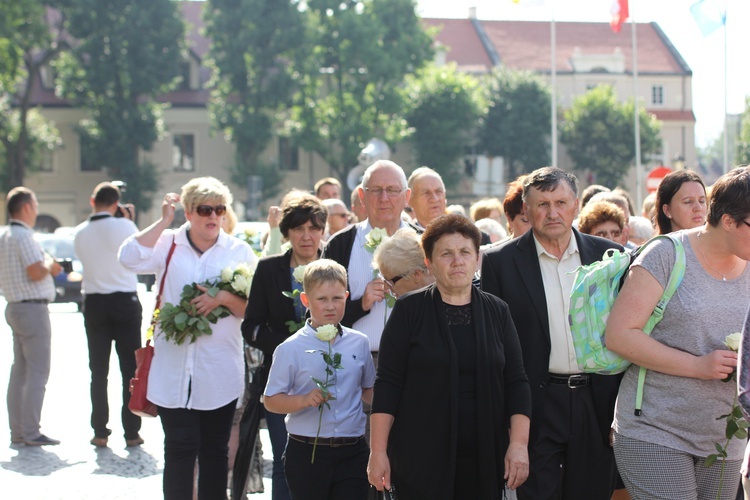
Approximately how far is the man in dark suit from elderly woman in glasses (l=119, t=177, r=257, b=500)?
2118 mm

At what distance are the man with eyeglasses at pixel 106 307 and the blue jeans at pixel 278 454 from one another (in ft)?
11.3

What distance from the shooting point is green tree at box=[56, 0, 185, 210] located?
198 feet

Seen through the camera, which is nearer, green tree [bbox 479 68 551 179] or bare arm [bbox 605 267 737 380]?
bare arm [bbox 605 267 737 380]

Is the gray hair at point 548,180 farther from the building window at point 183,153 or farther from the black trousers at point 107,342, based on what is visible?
the building window at point 183,153

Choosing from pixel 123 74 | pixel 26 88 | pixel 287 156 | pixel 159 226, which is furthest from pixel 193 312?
pixel 287 156

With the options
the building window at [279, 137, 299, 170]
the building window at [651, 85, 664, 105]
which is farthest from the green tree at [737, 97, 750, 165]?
the building window at [279, 137, 299, 170]

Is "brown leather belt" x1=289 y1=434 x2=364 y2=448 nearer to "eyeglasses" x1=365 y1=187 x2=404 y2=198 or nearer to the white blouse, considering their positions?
the white blouse

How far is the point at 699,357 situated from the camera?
452 cm

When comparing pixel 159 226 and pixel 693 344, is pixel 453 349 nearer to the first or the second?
pixel 693 344

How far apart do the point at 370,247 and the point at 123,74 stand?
56478 millimetres

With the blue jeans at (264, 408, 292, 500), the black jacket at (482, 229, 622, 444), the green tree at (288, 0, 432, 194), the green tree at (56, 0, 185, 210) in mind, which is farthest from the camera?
the green tree at (288, 0, 432, 194)

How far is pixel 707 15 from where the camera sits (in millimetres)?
28422

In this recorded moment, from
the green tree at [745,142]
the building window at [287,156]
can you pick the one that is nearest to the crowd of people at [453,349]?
the green tree at [745,142]

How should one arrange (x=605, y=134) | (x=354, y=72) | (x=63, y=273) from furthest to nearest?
(x=605, y=134), (x=354, y=72), (x=63, y=273)
